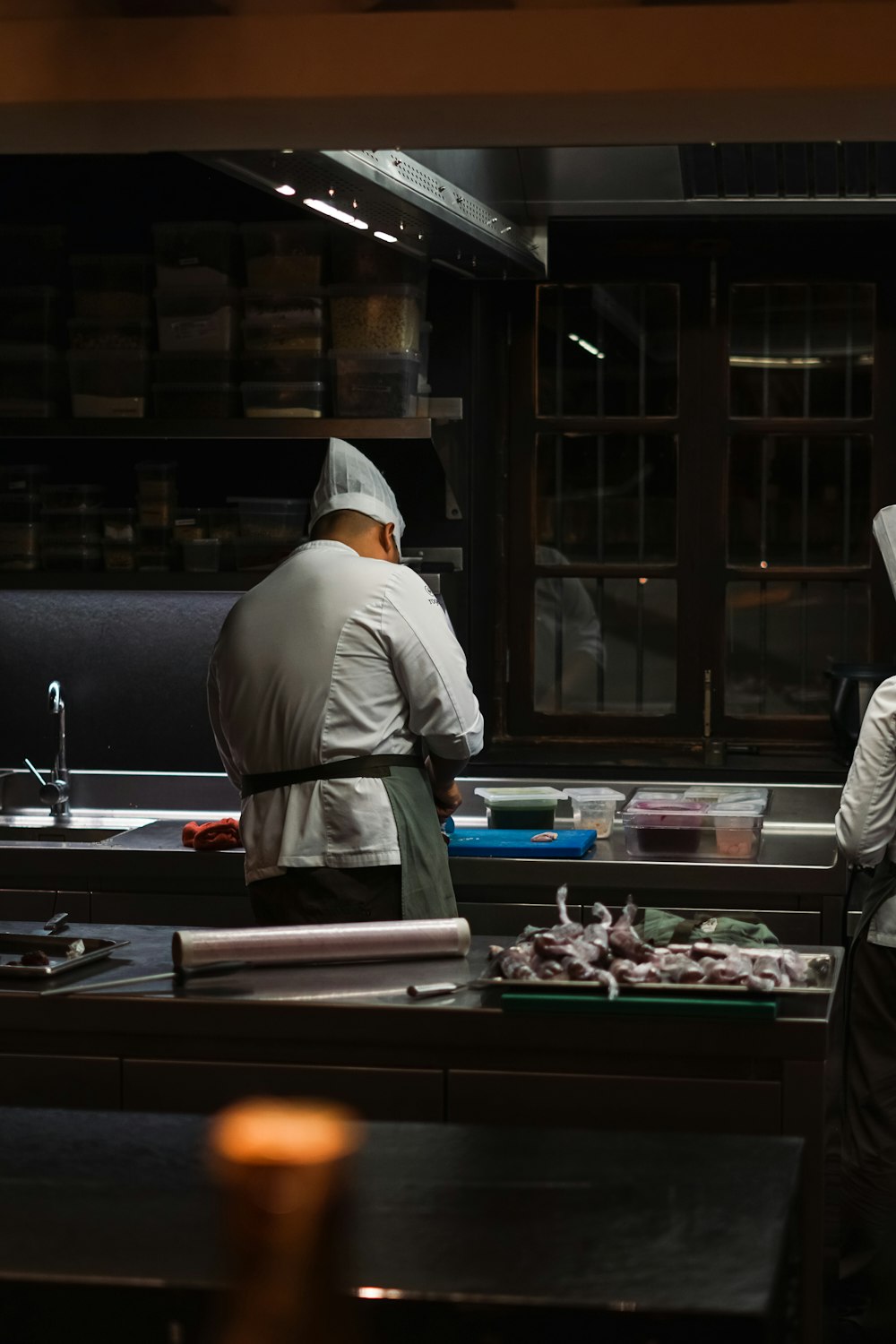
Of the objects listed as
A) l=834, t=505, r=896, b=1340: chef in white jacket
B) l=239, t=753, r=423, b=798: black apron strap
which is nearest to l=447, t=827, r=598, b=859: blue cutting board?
l=239, t=753, r=423, b=798: black apron strap

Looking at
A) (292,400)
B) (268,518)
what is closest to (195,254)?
(292,400)

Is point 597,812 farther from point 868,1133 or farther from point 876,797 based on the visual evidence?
point 868,1133

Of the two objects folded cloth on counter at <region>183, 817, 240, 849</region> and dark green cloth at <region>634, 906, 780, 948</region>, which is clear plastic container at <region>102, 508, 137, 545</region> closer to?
folded cloth on counter at <region>183, 817, 240, 849</region>

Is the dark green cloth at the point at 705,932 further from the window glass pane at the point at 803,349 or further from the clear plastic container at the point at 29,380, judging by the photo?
the clear plastic container at the point at 29,380

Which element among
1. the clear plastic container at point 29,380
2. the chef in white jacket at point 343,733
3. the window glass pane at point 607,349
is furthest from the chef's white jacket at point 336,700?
the window glass pane at point 607,349

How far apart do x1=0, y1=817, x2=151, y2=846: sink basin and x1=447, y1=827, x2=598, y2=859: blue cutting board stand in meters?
0.96

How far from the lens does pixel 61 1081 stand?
245 cm

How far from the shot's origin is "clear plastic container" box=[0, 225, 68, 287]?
449cm

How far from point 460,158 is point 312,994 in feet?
7.52

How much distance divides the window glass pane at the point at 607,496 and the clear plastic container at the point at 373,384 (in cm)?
76

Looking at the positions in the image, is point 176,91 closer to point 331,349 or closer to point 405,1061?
point 405,1061

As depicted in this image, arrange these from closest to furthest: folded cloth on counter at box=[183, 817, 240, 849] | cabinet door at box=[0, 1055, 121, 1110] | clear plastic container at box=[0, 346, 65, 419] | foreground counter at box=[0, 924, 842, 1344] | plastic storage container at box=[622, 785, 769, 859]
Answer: foreground counter at box=[0, 924, 842, 1344]
cabinet door at box=[0, 1055, 121, 1110]
plastic storage container at box=[622, 785, 769, 859]
folded cloth on counter at box=[183, 817, 240, 849]
clear plastic container at box=[0, 346, 65, 419]

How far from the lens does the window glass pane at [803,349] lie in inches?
181

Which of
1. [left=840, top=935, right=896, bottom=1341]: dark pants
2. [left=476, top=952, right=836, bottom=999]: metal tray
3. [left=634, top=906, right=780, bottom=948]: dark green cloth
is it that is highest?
[left=634, top=906, right=780, bottom=948]: dark green cloth
